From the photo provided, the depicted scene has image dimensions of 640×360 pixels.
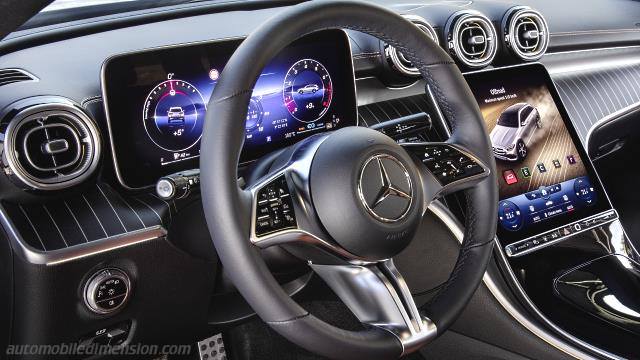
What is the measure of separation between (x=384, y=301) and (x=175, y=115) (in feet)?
1.98

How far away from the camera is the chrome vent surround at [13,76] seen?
134cm

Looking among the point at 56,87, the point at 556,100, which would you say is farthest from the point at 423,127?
the point at 56,87

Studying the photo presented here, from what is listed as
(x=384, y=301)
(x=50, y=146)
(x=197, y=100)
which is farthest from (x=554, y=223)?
(x=50, y=146)

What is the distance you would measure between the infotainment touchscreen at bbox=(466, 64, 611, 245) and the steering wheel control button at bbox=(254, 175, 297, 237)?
2.64 ft

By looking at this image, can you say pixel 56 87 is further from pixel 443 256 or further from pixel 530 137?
pixel 530 137

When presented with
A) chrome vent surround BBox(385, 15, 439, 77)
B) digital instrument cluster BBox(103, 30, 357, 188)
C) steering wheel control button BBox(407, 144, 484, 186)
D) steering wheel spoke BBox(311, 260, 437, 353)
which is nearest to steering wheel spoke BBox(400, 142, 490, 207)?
steering wheel control button BBox(407, 144, 484, 186)

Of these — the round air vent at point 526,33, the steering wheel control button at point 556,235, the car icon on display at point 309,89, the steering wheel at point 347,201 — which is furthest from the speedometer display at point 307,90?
the round air vent at point 526,33

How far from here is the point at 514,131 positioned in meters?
1.83

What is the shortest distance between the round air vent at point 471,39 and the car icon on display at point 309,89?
525 millimetres

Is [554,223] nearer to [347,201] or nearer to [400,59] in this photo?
[400,59]

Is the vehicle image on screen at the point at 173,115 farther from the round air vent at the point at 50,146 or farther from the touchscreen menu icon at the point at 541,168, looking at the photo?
the touchscreen menu icon at the point at 541,168

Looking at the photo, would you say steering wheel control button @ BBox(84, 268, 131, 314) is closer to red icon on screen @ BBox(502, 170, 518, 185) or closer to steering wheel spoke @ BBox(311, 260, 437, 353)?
steering wheel spoke @ BBox(311, 260, 437, 353)

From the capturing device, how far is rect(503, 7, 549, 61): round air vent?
2061mm

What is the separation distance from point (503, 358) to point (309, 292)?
0.53 meters
